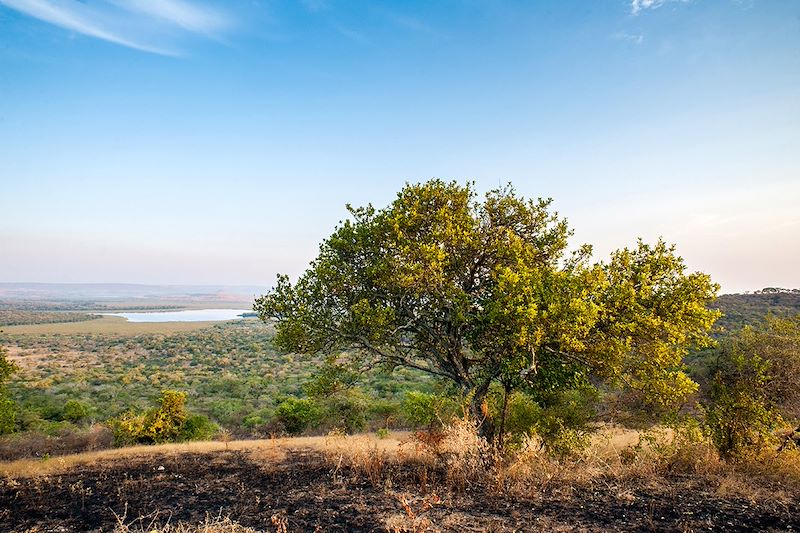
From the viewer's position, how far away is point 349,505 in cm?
830

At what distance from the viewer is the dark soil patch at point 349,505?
285 inches

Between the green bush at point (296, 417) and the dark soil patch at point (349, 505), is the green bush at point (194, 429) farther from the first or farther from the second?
the dark soil patch at point (349, 505)

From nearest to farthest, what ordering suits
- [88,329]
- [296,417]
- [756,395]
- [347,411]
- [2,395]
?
[756,395] < [2,395] < [296,417] < [347,411] < [88,329]

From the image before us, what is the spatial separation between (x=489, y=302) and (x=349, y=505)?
16.2ft

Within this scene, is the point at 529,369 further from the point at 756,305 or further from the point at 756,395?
the point at 756,305

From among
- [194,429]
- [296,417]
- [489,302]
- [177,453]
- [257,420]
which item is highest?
[489,302]

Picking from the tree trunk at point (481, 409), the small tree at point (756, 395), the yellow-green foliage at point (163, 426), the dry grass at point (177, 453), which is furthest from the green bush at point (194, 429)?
the small tree at point (756, 395)

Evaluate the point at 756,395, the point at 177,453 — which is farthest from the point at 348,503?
the point at 756,395

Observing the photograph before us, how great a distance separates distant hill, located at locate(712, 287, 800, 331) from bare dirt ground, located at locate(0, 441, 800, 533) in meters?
40.7

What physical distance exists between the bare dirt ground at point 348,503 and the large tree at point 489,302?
216cm

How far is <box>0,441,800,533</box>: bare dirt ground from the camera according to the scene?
285 inches

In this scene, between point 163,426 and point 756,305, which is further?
point 756,305

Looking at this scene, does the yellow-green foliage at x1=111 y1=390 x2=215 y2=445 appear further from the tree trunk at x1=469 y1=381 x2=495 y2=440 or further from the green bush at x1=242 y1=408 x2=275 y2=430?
the tree trunk at x1=469 y1=381 x2=495 y2=440

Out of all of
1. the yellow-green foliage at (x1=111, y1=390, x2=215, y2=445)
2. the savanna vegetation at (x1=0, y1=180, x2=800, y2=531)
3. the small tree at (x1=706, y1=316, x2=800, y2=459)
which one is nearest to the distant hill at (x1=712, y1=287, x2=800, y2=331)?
the small tree at (x1=706, y1=316, x2=800, y2=459)
